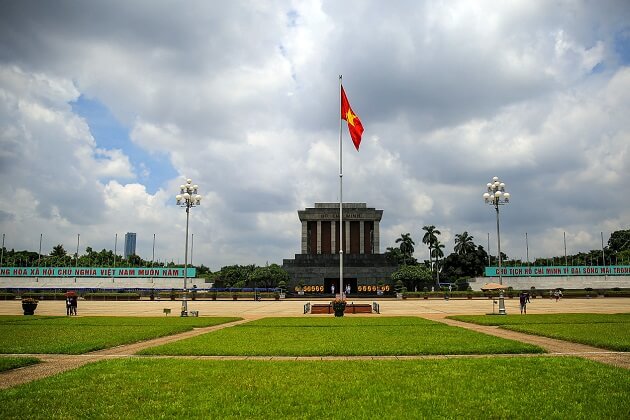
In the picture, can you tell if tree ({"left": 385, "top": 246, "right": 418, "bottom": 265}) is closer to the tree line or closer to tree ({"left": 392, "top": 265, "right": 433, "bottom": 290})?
the tree line

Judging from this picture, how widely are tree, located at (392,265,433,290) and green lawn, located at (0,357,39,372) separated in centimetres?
7364

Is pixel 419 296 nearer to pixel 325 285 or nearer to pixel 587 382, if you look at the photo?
pixel 325 285

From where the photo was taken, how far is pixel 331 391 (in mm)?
8477

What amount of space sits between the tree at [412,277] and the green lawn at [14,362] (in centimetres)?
7364

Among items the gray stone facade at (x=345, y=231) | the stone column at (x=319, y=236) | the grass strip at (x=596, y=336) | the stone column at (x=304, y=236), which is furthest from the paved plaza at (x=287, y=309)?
the stone column at (x=319, y=236)

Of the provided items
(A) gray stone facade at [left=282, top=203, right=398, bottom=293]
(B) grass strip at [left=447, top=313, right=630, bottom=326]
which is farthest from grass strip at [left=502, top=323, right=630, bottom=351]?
(A) gray stone facade at [left=282, top=203, right=398, bottom=293]

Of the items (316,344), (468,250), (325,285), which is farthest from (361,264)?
(316,344)

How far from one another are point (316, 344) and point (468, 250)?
358ft

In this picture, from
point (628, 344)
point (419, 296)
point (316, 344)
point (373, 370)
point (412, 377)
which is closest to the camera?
point (412, 377)

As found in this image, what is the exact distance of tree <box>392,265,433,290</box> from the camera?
81.9m

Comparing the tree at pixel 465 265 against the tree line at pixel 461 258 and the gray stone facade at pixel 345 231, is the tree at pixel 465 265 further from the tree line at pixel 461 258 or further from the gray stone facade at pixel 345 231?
the gray stone facade at pixel 345 231

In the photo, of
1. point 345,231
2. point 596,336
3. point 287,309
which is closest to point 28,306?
point 287,309

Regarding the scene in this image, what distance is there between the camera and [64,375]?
10.0 m

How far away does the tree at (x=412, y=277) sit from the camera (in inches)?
3226
